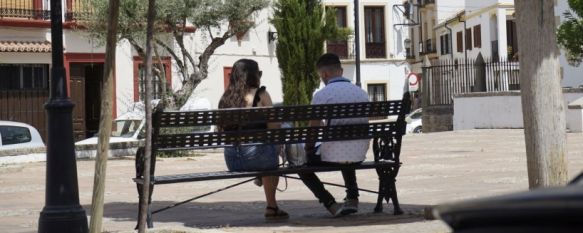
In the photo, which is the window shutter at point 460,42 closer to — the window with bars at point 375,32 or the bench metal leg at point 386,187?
the window with bars at point 375,32

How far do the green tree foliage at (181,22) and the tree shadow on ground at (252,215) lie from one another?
13954 mm

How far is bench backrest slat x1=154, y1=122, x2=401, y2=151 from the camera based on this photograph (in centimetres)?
883

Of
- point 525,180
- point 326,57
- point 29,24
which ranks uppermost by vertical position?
point 29,24

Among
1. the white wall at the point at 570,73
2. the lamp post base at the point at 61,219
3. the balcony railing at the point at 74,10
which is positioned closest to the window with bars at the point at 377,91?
the white wall at the point at 570,73

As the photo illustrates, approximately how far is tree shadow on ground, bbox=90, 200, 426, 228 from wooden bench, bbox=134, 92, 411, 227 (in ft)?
0.93

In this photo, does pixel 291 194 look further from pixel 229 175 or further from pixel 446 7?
pixel 446 7

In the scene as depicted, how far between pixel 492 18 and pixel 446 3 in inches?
497

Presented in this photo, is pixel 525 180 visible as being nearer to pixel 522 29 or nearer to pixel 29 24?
pixel 522 29

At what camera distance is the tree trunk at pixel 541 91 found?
7027mm

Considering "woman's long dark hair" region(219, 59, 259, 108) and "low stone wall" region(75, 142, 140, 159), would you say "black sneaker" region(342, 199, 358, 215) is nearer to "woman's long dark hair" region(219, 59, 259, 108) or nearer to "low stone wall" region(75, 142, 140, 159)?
"woman's long dark hair" region(219, 59, 259, 108)

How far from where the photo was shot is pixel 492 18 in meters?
57.2

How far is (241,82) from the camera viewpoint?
9719mm

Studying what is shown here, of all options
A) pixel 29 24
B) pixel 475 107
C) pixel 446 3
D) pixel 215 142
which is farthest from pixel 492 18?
pixel 215 142

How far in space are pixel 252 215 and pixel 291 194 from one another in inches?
88.7
